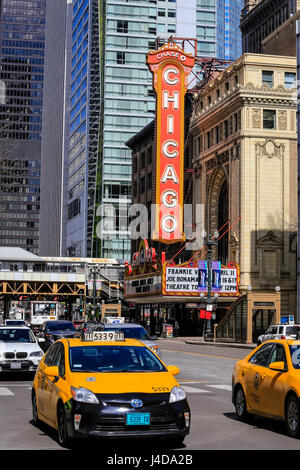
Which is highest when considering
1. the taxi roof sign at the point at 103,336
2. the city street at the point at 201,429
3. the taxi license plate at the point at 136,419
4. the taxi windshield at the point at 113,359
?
the taxi roof sign at the point at 103,336

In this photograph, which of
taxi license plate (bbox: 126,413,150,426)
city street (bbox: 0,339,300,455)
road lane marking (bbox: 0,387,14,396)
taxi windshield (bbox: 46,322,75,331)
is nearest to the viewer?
taxi license plate (bbox: 126,413,150,426)

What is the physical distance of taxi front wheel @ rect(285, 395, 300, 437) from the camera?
463 inches

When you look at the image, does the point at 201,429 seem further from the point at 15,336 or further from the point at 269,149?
the point at 269,149

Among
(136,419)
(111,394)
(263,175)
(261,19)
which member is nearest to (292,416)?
(136,419)

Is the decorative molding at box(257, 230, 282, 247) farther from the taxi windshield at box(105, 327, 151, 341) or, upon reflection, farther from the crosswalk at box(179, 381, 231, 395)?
the crosswalk at box(179, 381, 231, 395)

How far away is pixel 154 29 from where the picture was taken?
13238cm

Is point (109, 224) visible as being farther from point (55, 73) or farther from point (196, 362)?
point (196, 362)

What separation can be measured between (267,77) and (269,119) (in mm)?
3716

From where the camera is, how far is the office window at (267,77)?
66.9 m

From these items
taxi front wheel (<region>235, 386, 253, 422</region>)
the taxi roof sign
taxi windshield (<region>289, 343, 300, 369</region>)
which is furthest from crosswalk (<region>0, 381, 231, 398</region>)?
the taxi roof sign

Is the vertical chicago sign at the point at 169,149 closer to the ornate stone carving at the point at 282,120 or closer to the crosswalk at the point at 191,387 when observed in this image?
the ornate stone carving at the point at 282,120

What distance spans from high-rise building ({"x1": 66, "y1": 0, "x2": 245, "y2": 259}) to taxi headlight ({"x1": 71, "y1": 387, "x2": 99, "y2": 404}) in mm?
117025

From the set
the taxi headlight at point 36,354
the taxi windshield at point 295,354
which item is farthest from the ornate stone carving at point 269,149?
the taxi windshield at point 295,354

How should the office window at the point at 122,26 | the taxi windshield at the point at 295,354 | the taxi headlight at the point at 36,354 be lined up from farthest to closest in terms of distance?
1. the office window at the point at 122,26
2. the taxi headlight at the point at 36,354
3. the taxi windshield at the point at 295,354
